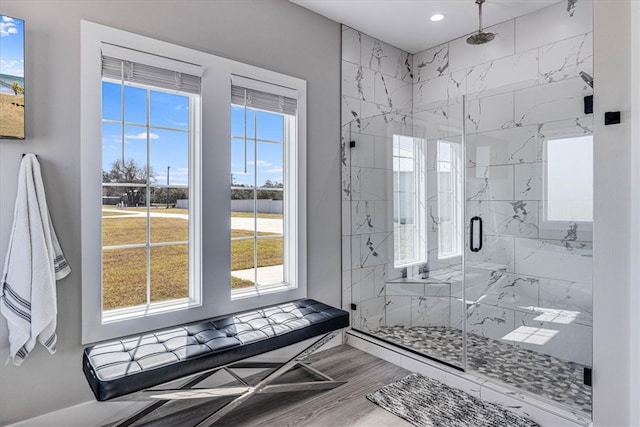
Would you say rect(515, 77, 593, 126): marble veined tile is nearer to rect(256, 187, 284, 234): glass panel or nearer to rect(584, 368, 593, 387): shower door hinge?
rect(584, 368, 593, 387): shower door hinge

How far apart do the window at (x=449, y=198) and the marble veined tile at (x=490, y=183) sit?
0.32 ft

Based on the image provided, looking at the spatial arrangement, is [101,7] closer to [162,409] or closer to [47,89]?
[47,89]

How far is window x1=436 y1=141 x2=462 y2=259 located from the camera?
3104 mm

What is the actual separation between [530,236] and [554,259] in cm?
24

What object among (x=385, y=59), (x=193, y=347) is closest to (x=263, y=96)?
(x=385, y=59)

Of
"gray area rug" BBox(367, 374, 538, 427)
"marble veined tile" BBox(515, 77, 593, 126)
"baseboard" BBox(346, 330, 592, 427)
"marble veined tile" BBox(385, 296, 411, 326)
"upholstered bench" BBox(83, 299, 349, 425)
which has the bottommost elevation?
"gray area rug" BBox(367, 374, 538, 427)

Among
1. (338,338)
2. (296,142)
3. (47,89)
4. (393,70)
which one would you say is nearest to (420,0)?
(393,70)

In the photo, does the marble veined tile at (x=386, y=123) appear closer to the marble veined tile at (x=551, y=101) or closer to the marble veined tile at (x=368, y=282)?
the marble veined tile at (x=551, y=101)

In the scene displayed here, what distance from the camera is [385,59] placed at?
376 centimetres

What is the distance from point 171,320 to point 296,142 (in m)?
1.68

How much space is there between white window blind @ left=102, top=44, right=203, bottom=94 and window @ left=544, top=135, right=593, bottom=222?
2.70m

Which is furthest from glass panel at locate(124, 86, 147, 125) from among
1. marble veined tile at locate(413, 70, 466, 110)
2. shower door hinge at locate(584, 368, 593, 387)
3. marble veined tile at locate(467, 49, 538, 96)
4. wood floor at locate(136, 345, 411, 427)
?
shower door hinge at locate(584, 368, 593, 387)

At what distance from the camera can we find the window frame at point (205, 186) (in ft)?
6.68

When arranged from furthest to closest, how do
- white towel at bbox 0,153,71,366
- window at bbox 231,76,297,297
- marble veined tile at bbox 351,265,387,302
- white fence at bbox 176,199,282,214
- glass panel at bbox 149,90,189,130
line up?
marble veined tile at bbox 351,265,387,302 → window at bbox 231,76,297,297 → white fence at bbox 176,199,282,214 → glass panel at bbox 149,90,189,130 → white towel at bbox 0,153,71,366
